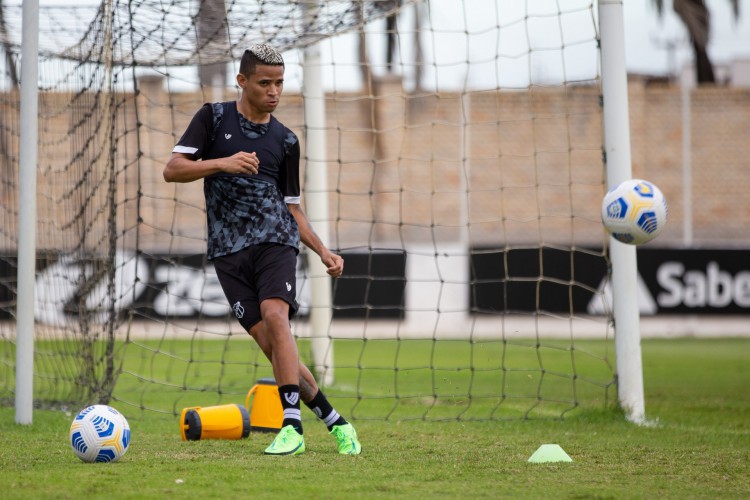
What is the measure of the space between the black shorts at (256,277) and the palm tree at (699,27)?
22.2 metres

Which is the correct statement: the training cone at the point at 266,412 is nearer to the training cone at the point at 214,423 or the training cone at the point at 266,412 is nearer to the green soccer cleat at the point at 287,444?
the training cone at the point at 214,423

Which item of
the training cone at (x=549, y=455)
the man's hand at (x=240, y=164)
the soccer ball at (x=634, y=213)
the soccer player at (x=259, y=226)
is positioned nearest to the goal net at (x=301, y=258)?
the soccer ball at (x=634, y=213)

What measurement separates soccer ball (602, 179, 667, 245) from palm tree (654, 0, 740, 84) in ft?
68.0

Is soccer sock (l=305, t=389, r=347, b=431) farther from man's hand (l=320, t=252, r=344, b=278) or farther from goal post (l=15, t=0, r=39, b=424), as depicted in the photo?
goal post (l=15, t=0, r=39, b=424)

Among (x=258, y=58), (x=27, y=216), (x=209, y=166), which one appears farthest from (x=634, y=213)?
(x=27, y=216)

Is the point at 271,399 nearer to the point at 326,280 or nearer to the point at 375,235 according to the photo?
the point at 326,280

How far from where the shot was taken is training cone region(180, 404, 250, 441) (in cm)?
577

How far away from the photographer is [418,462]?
492 cm

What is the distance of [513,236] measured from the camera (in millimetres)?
21672

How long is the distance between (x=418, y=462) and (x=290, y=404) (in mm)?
688

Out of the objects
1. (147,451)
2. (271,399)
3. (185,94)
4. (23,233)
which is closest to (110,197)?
(23,233)

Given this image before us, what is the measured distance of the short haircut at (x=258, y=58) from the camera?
16.6 feet

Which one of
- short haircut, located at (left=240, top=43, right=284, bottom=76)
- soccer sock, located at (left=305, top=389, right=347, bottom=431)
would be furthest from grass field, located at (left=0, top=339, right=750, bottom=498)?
short haircut, located at (left=240, top=43, right=284, bottom=76)

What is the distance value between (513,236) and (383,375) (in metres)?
11.1
